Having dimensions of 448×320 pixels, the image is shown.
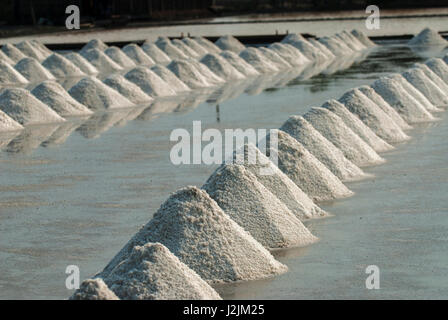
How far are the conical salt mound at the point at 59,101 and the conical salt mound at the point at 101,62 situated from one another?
11.5m

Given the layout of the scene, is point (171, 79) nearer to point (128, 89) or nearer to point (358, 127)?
point (128, 89)

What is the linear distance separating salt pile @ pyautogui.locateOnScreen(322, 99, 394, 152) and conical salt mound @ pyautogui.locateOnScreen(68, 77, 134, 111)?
725cm

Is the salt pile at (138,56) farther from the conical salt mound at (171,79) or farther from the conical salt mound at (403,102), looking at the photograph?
the conical salt mound at (403,102)

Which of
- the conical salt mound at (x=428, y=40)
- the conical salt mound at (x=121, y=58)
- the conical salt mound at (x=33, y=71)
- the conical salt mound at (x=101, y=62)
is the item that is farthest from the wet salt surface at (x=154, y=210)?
the conical salt mound at (x=428, y=40)

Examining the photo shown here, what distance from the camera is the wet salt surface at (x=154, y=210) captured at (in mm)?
8406

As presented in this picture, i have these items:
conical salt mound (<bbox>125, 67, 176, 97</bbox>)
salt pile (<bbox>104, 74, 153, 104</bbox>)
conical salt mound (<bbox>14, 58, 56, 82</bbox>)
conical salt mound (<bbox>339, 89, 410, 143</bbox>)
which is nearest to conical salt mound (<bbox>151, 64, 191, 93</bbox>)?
conical salt mound (<bbox>125, 67, 176, 97</bbox>)

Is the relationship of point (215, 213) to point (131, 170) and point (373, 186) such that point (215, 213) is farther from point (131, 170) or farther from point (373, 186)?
point (131, 170)

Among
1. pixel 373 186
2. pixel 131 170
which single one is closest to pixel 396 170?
pixel 373 186

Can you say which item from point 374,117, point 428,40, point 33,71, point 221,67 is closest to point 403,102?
point 374,117

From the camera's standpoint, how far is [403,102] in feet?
63.1

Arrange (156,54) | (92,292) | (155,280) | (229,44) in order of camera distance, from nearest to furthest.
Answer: (92,292) < (155,280) < (156,54) < (229,44)

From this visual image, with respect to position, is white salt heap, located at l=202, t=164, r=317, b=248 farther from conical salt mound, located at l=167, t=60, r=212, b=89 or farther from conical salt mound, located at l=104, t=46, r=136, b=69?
conical salt mound, located at l=104, t=46, r=136, b=69

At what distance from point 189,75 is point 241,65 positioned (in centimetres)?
409

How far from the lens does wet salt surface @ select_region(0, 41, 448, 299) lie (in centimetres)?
841
